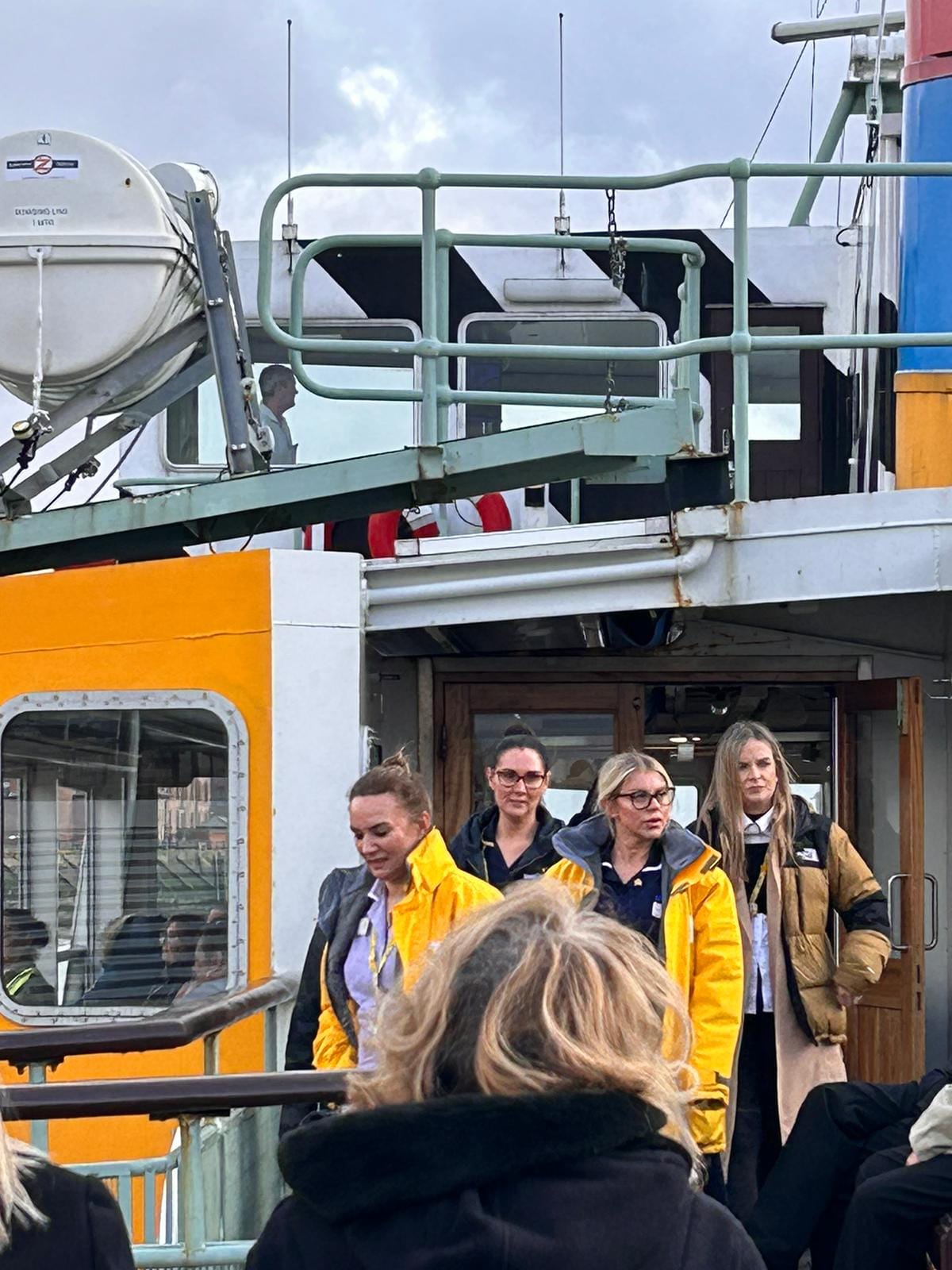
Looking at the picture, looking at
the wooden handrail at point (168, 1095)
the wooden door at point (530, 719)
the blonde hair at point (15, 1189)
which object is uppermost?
the wooden door at point (530, 719)

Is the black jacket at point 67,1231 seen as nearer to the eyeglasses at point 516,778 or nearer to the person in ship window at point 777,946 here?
the eyeglasses at point 516,778

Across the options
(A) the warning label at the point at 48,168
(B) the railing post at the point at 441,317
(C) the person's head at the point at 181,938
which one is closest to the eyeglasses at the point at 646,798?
(B) the railing post at the point at 441,317

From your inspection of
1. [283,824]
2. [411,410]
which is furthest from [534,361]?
[283,824]

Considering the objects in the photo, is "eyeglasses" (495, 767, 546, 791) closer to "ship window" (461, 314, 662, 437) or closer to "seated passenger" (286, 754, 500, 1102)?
"seated passenger" (286, 754, 500, 1102)

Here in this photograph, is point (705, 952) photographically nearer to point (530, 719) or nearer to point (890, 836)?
point (890, 836)

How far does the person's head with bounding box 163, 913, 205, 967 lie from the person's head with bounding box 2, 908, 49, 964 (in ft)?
1.39

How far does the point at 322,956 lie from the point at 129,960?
135cm

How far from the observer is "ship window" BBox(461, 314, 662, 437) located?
824 cm

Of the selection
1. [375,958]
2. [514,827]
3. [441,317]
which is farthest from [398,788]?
[441,317]

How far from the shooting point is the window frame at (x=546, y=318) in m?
8.31

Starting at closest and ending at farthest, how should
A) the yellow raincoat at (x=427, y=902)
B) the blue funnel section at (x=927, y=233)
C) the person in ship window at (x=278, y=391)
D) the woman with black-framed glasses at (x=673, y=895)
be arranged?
1. the yellow raincoat at (x=427, y=902)
2. the woman with black-framed glasses at (x=673, y=895)
3. the blue funnel section at (x=927, y=233)
4. the person in ship window at (x=278, y=391)

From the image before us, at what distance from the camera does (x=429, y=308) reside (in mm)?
5984

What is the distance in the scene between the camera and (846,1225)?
177 inches

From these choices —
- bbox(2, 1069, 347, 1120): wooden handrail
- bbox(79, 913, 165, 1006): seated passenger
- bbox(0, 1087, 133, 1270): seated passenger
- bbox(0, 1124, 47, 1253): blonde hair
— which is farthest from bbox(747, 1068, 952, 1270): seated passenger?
bbox(0, 1124, 47, 1253): blonde hair
